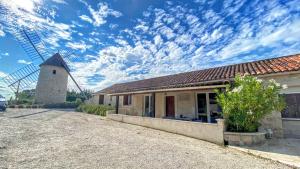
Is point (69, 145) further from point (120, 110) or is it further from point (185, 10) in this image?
point (120, 110)

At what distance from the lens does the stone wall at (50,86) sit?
100 feet

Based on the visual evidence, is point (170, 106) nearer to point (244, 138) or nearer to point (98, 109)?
point (244, 138)

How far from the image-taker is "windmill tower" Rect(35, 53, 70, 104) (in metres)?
30.5

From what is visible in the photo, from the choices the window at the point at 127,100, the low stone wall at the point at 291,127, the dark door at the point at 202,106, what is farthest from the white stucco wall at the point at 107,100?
the low stone wall at the point at 291,127

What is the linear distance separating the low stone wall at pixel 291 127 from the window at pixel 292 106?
249mm

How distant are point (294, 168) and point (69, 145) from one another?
7.29 meters

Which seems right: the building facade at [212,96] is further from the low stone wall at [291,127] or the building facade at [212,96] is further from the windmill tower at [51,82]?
the windmill tower at [51,82]

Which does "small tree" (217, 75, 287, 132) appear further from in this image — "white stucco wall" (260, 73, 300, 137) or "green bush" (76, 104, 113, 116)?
"green bush" (76, 104, 113, 116)

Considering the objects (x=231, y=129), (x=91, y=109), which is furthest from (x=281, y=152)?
(x=91, y=109)

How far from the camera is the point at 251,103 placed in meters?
7.21

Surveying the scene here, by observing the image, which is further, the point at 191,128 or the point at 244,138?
the point at 191,128

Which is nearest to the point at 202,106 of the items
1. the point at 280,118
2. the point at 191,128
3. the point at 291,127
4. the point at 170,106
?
the point at 170,106

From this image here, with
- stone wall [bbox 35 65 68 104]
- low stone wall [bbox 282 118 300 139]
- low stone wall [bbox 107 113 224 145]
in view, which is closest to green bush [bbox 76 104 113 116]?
low stone wall [bbox 107 113 224 145]

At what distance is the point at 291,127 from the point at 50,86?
34.4 m
